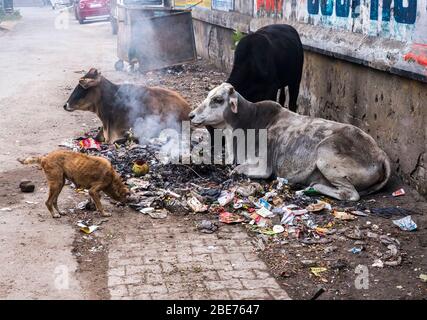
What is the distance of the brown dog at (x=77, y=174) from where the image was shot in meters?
6.80

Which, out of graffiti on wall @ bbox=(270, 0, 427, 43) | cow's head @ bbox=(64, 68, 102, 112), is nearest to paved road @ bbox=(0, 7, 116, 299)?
cow's head @ bbox=(64, 68, 102, 112)

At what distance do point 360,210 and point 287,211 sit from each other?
78 centimetres

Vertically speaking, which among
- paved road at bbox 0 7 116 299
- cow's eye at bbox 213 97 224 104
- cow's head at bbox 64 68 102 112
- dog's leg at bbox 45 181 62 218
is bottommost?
paved road at bbox 0 7 116 299

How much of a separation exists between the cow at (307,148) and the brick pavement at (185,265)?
1.39 m

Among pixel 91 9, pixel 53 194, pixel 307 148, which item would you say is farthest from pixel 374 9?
pixel 91 9

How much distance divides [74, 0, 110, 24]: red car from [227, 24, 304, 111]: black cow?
2450 cm

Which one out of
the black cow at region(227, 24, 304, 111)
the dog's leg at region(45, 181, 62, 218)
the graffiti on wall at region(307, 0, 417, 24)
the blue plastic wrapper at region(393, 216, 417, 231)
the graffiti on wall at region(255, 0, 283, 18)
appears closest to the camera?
the blue plastic wrapper at region(393, 216, 417, 231)

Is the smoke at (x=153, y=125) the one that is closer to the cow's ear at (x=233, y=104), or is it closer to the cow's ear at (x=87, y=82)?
the cow's ear at (x=87, y=82)

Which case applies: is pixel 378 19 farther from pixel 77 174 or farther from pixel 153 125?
pixel 77 174

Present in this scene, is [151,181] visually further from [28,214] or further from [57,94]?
[57,94]

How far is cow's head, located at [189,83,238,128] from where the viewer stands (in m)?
8.20

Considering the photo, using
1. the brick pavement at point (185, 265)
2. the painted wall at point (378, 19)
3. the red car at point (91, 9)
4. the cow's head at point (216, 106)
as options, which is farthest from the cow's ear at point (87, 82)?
the red car at point (91, 9)

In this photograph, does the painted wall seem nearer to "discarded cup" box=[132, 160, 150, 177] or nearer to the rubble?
the rubble

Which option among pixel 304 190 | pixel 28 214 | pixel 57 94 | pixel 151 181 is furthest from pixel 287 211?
pixel 57 94
